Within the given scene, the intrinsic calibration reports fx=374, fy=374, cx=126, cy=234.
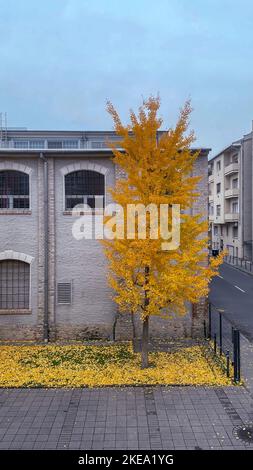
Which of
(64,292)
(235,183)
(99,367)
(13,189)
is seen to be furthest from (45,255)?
(235,183)

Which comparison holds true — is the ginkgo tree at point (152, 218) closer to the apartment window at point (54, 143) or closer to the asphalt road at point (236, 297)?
the asphalt road at point (236, 297)

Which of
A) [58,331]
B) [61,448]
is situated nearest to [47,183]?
[58,331]

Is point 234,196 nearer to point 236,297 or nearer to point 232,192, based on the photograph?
point 232,192

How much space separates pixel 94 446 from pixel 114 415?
4.33 ft

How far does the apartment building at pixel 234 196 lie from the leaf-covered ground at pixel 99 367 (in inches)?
1280

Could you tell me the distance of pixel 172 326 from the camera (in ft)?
48.3

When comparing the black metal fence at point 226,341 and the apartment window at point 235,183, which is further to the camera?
the apartment window at point 235,183

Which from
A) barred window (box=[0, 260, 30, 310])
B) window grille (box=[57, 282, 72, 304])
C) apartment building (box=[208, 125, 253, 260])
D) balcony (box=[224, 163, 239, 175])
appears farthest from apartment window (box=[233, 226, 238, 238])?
barred window (box=[0, 260, 30, 310])

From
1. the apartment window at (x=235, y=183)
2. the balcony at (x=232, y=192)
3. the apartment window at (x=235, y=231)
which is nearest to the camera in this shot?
the balcony at (x=232, y=192)

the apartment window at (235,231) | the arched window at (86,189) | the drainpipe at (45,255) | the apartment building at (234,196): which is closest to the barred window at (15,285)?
the drainpipe at (45,255)

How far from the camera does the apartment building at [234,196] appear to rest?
4328cm

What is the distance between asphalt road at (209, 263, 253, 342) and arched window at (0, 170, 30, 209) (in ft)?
35.7

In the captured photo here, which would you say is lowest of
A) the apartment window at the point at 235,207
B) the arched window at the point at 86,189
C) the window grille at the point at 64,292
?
the window grille at the point at 64,292

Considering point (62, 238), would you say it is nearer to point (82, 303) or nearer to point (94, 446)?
point (82, 303)
